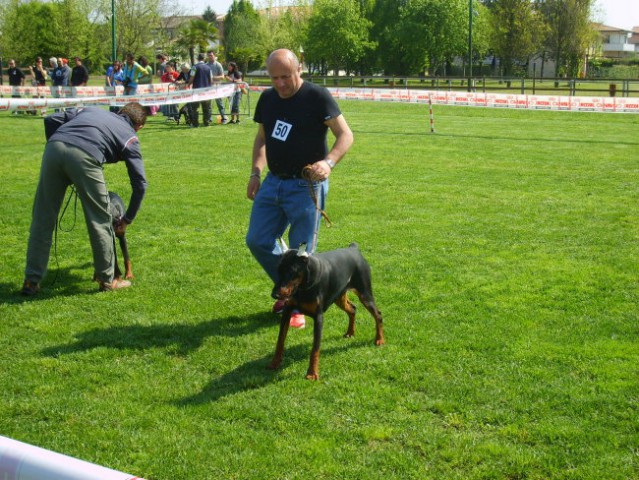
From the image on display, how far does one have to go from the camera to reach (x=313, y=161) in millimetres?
5082

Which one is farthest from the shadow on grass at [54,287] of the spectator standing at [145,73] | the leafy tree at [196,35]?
the leafy tree at [196,35]

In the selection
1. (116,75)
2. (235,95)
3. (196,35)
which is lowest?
(235,95)

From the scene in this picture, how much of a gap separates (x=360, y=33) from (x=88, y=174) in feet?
229

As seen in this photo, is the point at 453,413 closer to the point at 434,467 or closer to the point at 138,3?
the point at 434,467

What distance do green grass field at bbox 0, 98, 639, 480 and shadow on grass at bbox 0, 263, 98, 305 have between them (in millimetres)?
30

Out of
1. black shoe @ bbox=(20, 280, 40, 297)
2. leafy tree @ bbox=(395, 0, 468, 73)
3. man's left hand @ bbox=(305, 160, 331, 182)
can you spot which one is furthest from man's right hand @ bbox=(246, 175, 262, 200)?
leafy tree @ bbox=(395, 0, 468, 73)

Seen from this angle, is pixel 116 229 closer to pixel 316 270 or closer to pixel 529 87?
pixel 316 270

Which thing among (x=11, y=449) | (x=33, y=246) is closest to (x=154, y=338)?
(x=33, y=246)

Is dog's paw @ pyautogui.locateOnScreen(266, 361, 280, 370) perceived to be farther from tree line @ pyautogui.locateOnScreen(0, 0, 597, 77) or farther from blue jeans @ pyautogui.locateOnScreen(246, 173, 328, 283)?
tree line @ pyautogui.locateOnScreen(0, 0, 597, 77)

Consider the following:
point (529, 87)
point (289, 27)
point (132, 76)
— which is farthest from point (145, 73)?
point (289, 27)

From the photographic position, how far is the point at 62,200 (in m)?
6.23

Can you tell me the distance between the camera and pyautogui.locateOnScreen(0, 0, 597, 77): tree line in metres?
59.1

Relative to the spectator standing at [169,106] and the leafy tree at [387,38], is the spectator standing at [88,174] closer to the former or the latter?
the spectator standing at [169,106]

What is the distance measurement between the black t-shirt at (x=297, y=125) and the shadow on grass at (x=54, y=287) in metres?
2.50
